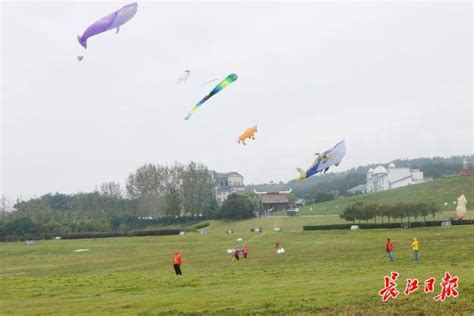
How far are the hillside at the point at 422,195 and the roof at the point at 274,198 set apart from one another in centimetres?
2225

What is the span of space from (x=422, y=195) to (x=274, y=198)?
47.7m

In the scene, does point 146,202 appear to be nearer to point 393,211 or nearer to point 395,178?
point 393,211

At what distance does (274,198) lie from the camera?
6363 inches

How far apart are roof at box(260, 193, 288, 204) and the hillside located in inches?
876

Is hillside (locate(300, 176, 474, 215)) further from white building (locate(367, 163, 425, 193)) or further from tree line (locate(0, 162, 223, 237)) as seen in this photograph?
white building (locate(367, 163, 425, 193))

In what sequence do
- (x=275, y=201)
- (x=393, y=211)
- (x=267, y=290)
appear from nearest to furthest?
(x=267, y=290) < (x=393, y=211) < (x=275, y=201)

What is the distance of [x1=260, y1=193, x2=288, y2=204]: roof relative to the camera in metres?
159

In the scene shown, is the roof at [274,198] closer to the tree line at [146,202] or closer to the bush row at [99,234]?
the tree line at [146,202]

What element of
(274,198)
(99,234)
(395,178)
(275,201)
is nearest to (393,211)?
(99,234)

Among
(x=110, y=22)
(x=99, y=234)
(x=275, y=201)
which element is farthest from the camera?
(x=275, y=201)

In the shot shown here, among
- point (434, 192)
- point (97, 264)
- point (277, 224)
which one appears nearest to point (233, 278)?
point (97, 264)

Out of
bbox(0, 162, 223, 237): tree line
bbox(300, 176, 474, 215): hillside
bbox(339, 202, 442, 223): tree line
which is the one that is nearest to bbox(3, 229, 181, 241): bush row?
bbox(0, 162, 223, 237): tree line

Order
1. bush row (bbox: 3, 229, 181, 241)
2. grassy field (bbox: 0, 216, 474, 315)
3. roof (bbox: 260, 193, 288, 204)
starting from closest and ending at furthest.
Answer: grassy field (bbox: 0, 216, 474, 315) < bush row (bbox: 3, 229, 181, 241) < roof (bbox: 260, 193, 288, 204)

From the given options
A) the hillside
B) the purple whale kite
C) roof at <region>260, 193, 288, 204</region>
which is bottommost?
the hillside
